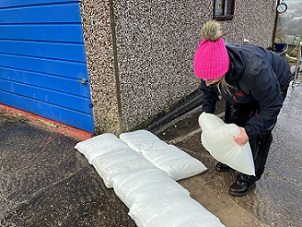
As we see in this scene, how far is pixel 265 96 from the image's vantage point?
1835 mm

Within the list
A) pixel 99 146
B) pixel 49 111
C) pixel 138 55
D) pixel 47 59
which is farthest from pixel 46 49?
pixel 99 146

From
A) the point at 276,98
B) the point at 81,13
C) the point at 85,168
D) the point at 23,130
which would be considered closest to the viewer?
the point at 276,98

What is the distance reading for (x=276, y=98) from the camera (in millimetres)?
1843

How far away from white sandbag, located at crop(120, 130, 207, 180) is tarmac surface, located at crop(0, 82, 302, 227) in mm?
93

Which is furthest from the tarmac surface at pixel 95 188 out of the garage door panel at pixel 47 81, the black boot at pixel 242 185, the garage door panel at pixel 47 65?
the garage door panel at pixel 47 65

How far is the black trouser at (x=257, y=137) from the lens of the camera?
2.23 metres

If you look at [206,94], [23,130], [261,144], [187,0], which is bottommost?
[23,130]

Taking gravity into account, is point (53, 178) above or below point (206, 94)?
below

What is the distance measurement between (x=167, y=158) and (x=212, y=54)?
1230 millimetres

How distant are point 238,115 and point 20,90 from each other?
11.9 ft

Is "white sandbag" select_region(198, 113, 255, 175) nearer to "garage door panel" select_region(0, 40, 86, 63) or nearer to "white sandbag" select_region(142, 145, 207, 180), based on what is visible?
"white sandbag" select_region(142, 145, 207, 180)

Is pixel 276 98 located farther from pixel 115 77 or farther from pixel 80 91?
pixel 80 91

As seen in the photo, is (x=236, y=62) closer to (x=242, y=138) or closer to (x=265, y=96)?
(x=265, y=96)

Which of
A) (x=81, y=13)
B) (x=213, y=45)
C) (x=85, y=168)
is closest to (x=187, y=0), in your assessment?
(x=81, y=13)
